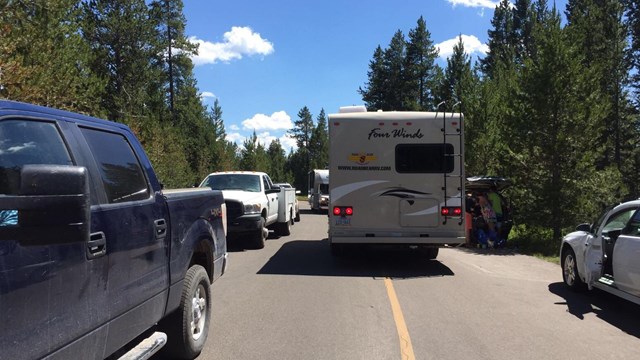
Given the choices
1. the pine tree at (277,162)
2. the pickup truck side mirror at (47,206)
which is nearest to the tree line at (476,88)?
the pickup truck side mirror at (47,206)

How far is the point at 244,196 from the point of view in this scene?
569 inches

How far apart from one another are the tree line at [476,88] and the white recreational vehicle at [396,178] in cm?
85

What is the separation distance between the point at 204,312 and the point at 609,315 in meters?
5.62

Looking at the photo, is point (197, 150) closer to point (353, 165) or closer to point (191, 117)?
point (191, 117)

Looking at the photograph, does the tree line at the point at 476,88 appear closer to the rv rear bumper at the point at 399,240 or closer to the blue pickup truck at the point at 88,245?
the rv rear bumper at the point at 399,240

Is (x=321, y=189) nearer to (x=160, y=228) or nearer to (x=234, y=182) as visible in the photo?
(x=234, y=182)

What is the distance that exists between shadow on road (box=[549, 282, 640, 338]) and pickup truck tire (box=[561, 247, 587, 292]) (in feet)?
0.43

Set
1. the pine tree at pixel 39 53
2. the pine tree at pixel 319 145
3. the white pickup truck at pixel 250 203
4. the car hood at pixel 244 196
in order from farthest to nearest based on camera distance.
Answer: the pine tree at pixel 319 145 < the car hood at pixel 244 196 < the white pickup truck at pixel 250 203 < the pine tree at pixel 39 53

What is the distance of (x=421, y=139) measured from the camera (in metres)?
10.8

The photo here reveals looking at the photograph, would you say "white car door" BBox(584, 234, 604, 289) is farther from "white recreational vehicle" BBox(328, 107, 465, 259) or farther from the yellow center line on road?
the yellow center line on road

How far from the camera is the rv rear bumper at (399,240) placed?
10547 mm

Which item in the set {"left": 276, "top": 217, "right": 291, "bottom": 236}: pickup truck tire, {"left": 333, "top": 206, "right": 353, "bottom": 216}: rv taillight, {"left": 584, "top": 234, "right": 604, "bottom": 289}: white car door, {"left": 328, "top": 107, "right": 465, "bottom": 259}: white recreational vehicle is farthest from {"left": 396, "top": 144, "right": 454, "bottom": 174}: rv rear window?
{"left": 276, "top": 217, "right": 291, "bottom": 236}: pickup truck tire

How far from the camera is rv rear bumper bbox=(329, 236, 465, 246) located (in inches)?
415

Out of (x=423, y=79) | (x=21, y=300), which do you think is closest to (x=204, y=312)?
(x=21, y=300)
